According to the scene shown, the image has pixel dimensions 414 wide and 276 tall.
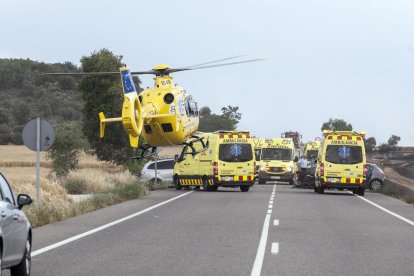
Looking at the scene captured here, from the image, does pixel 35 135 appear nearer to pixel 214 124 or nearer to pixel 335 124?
pixel 214 124

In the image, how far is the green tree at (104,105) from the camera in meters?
50.6

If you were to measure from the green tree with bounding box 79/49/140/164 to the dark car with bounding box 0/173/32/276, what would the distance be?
38.6 m

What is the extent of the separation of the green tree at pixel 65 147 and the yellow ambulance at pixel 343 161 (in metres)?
14.2

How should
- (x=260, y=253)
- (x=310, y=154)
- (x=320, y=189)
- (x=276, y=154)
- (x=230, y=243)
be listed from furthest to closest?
(x=310, y=154) < (x=276, y=154) < (x=320, y=189) < (x=230, y=243) < (x=260, y=253)

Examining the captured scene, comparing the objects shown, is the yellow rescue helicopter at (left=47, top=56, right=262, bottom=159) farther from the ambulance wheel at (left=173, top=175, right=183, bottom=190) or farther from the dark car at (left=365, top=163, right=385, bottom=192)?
the dark car at (left=365, top=163, right=385, bottom=192)

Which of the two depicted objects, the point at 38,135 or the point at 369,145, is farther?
the point at 369,145

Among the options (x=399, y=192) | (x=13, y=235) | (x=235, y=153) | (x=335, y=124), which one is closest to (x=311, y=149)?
(x=235, y=153)

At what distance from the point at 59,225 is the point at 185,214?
5011 mm

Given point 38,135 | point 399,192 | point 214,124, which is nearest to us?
point 38,135

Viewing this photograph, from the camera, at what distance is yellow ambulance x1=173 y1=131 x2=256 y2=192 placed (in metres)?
40.8

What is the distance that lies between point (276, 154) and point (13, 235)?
45.4 m

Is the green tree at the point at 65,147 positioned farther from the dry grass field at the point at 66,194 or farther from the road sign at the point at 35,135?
the road sign at the point at 35,135

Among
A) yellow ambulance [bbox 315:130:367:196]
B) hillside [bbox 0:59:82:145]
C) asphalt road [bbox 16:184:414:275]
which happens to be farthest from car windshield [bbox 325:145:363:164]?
hillside [bbox 0:59:82:145]

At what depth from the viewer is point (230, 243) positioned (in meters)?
16.2
